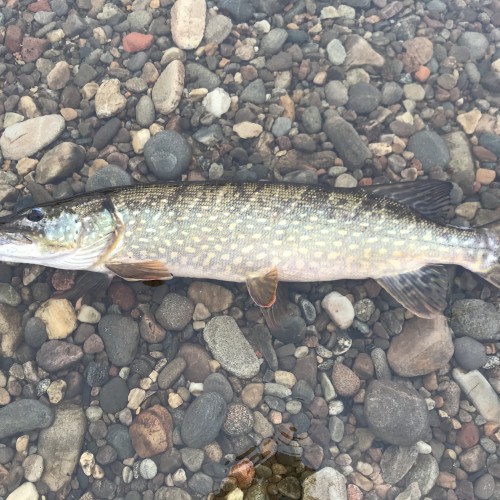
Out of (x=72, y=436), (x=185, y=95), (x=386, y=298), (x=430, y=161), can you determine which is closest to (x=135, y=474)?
(x=72, y=436)

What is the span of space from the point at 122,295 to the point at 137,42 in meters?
2.01

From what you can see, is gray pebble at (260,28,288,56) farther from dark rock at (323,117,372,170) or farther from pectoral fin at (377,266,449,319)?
pectoral fin at (377,266,449,319)

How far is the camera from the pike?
2512mm

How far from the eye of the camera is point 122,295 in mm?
2768

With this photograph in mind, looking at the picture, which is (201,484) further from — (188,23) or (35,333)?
(188,23)

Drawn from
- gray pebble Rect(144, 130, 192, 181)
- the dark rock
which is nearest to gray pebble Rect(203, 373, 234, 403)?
gray pebble Rect(144, 130, 192, 181)

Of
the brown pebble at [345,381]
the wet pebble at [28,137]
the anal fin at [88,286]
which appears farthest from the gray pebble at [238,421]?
the wet pebble at [28,137]

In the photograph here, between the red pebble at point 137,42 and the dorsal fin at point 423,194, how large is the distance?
2.15 metres

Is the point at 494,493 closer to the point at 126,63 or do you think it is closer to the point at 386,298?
the point at 386,298

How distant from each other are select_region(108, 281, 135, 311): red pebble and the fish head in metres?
0.31

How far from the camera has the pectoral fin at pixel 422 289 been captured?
264 centimetres

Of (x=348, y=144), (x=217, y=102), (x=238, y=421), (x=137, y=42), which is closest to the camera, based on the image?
(x=238, y=421)

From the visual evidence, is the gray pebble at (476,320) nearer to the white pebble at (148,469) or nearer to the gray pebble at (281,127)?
the gray pebble at (281,127)

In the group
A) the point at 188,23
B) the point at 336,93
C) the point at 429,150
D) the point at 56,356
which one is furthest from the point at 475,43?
the point at 56,356
